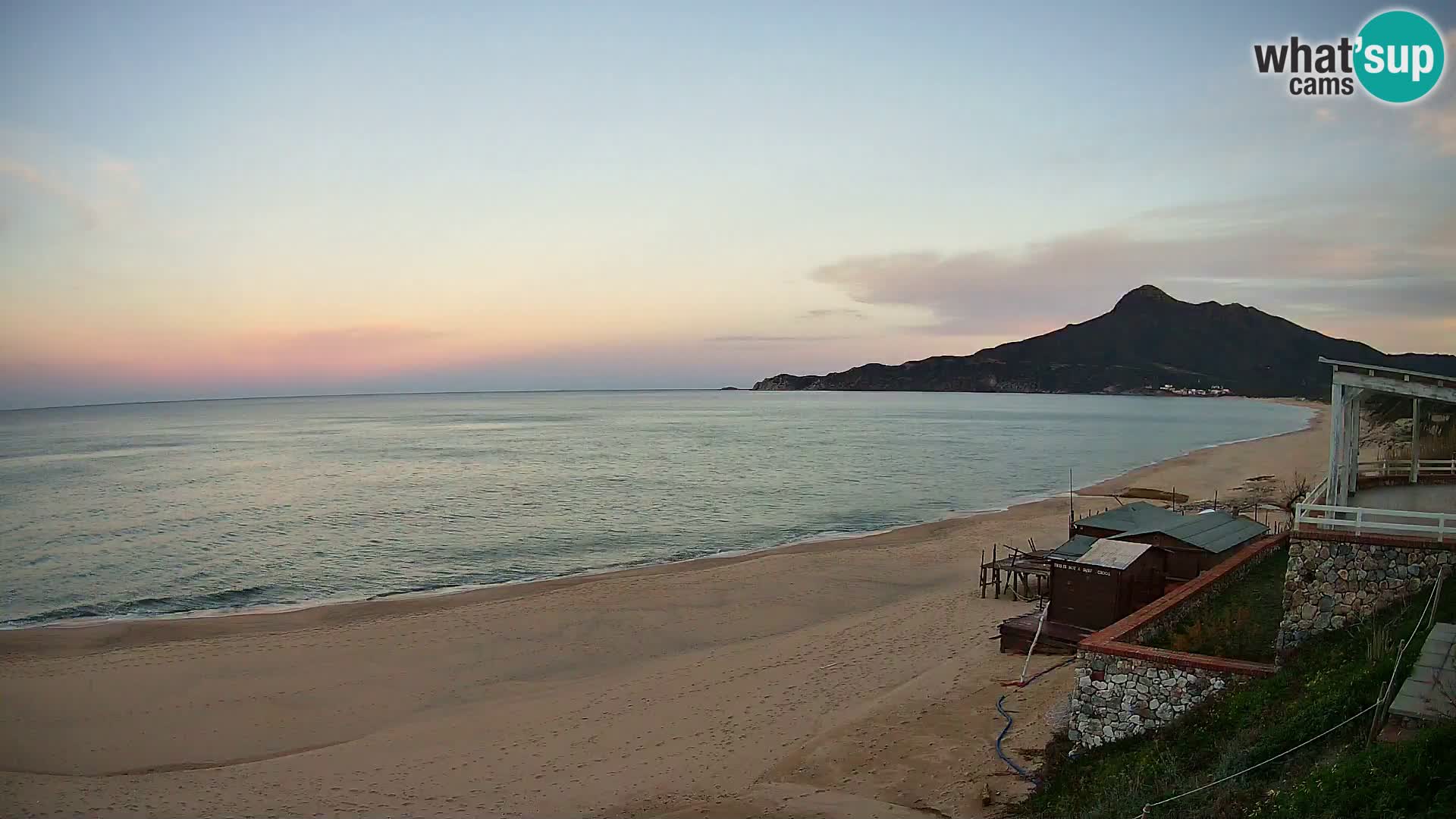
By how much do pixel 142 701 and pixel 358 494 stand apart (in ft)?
122

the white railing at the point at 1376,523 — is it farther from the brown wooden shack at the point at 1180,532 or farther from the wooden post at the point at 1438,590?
the brown wooden shack at the point at 1180,532

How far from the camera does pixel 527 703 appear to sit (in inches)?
680

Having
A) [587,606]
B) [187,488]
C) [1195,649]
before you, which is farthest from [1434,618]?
[187,488]

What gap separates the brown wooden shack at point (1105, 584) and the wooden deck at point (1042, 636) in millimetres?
189

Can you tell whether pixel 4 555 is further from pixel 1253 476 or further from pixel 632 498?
pixel 1253 476

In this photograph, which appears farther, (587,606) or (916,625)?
(587,606)

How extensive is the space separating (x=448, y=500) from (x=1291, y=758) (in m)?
47.5

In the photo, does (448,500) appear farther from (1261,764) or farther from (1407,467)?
(1261,764)

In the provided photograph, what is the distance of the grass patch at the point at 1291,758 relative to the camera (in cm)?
690

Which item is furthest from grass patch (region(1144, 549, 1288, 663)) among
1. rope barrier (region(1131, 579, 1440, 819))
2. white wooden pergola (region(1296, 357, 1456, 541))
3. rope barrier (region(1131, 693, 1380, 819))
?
rope barrier (region(1131, 693, 1380, 819))

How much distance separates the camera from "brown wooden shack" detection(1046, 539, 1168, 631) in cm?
1659

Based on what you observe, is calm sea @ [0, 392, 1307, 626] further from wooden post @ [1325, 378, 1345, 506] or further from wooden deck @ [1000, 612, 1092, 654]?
wooden post @ [1325, 378, 1345, 506]

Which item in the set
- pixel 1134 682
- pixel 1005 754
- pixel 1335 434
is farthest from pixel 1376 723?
pixel 1335 434

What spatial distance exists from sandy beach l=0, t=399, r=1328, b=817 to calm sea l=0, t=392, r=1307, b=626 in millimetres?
5812
